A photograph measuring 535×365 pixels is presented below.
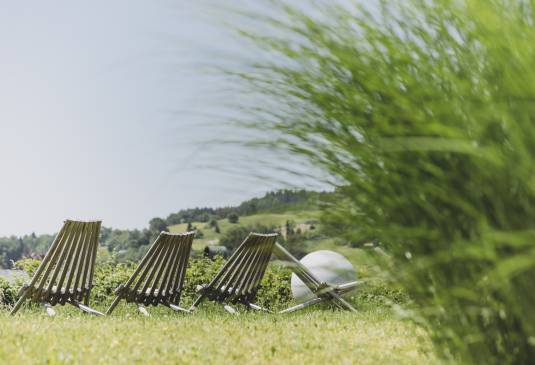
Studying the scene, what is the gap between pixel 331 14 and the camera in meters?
2.30

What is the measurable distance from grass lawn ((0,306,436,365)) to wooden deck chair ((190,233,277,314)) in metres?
1.66

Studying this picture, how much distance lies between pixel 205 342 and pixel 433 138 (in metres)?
3.57

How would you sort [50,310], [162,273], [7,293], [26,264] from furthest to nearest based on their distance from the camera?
[26,264] < [7,293] < [162,273] < [50,310]

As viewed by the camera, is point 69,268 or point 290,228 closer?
point 290,228

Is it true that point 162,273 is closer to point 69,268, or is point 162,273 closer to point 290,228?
point 69,268

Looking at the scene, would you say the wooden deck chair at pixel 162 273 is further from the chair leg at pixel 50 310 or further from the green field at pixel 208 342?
the green field at pixel 208 342

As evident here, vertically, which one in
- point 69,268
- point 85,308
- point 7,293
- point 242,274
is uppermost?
point 242,274

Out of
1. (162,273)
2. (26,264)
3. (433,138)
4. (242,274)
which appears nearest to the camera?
(433,138)

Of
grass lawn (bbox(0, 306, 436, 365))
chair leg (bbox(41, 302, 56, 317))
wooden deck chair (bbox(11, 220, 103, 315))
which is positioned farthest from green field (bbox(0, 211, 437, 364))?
wooden deck chair (bbox(11, 220, 103, 315))

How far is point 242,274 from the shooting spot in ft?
28.9

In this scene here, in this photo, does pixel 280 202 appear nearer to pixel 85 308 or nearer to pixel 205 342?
pixel 205 342

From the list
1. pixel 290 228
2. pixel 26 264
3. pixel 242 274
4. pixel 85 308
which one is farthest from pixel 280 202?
pixel 26 264

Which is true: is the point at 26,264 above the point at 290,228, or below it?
above

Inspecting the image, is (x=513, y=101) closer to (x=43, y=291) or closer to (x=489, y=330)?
(x=489, y=330)
